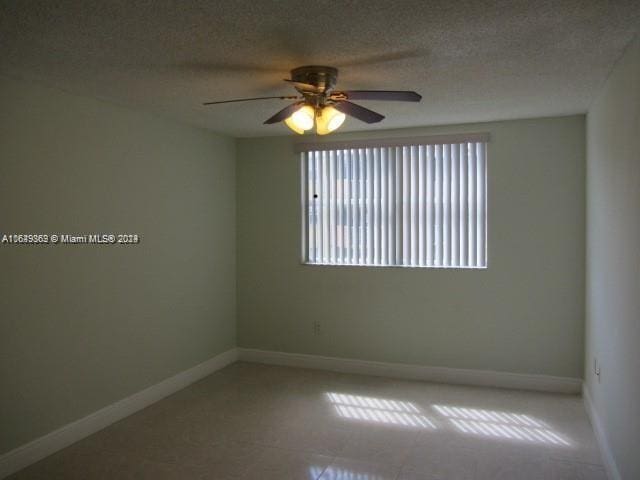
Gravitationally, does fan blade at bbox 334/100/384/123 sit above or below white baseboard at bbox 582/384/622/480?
above

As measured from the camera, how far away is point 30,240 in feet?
10.7

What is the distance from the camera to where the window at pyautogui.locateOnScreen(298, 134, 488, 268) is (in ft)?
15.6

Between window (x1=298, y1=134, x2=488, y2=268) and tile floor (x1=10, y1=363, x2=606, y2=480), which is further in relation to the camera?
window (x1=298, y1=134, x2=488, y2=268)

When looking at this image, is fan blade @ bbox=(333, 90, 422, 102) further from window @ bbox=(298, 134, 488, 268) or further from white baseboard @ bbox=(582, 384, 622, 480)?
white baseboard @ bbox=(582, 384, 622, 480)

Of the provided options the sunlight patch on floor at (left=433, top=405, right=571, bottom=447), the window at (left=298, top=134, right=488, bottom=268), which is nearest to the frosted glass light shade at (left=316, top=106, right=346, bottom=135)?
the window at (left=298, top=134, right=488, bottom=268)

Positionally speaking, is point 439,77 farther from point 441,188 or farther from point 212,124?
point 212,124

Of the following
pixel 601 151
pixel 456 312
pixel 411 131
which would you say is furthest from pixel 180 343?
pixel 601 151

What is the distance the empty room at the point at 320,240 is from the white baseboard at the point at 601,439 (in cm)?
3

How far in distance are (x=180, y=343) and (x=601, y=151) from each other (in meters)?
3.68

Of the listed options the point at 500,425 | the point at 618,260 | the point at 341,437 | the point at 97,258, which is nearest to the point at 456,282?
the point at 500,425

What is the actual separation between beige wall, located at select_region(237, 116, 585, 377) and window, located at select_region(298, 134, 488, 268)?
0.10 metres

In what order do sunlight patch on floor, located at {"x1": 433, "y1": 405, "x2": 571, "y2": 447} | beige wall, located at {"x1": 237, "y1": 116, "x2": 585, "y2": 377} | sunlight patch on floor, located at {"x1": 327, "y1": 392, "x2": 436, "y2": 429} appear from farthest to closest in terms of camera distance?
beige wall, located at {"x1": 237, "y1": 116, "x2": 585, "y2": 377}
sunlight patch on floor, located at {"x1": 327, "y1": 392, "x2": 436, "y2": 429}
sunlight patch on floor, located at {"x1": 433, "y1": 405, "x2": 571, "y2": 447}

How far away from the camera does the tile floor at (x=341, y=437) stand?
10.3 feet

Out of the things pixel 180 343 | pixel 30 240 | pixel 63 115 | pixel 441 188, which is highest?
pixel 63 115
